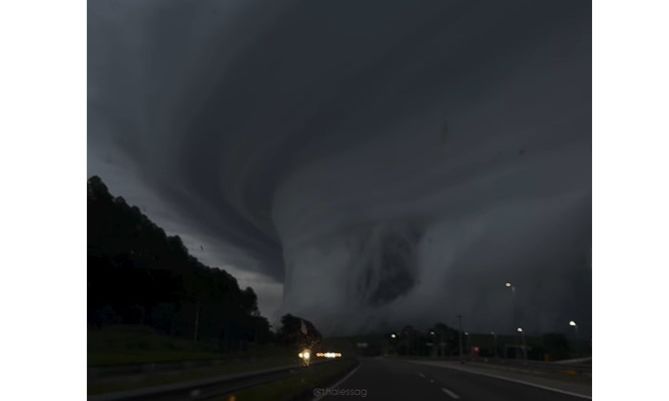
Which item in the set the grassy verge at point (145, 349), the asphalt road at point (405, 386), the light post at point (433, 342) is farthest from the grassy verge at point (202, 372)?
the light post at point (433, 342)

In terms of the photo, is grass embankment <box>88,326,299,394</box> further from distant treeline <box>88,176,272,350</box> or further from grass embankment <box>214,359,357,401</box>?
grass embankment <box>214,359,357,401</box>

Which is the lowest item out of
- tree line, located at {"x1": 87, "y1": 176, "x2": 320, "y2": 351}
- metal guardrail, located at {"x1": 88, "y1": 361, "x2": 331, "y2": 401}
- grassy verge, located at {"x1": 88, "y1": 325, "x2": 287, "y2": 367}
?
metal guardrail, located at {"x1": 88, "y1": 361, "x2": 331, "y2": 401}

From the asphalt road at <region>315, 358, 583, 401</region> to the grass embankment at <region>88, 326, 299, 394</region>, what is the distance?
2.19 feet

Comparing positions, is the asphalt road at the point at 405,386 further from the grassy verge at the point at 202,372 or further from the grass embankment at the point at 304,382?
the grassy verge at the point at 202,372

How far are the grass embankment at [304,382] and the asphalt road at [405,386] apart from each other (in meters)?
0.15

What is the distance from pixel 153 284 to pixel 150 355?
655 mm

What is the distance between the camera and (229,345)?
16.9ft

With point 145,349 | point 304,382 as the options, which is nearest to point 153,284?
point 145,349

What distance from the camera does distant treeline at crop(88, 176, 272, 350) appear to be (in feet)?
14.0

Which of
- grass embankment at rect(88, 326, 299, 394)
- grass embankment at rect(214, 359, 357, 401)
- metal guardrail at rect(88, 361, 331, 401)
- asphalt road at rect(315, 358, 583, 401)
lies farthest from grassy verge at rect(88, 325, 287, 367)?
asphalt road at rect(315, 358, 583, 401)

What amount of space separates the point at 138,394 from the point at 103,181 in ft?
8.49

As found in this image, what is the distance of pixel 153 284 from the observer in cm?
462

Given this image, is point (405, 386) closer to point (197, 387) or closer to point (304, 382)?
point (304, 382)
